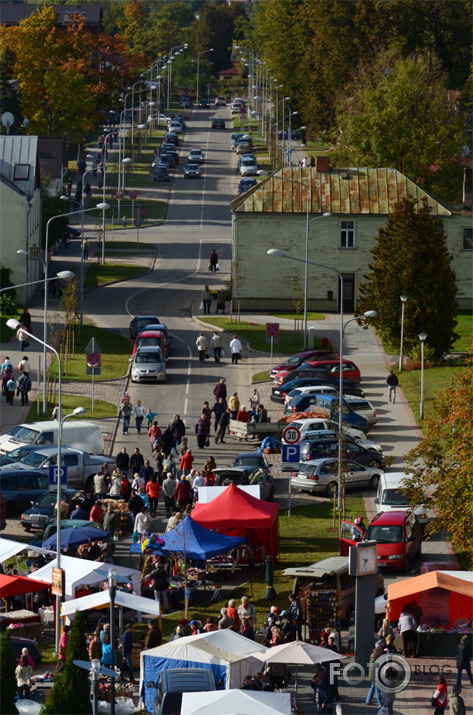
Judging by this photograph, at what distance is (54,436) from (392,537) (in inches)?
528

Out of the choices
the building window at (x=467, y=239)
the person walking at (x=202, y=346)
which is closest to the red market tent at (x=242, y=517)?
the person walking at (x=202, y=346)

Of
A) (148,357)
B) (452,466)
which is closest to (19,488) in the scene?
(452,466)

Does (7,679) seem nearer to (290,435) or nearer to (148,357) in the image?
(290,435)

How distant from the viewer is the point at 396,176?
7169 centimetres

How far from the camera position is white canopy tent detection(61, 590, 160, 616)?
2889cm

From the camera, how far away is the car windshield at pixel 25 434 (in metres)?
43.5

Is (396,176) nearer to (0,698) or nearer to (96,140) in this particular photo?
(0,698)

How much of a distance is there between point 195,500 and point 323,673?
1390 centimetres

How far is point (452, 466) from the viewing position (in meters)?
34.5

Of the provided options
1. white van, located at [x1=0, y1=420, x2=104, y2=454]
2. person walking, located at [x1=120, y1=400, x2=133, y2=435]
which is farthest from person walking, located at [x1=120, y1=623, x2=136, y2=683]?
person walking, located at [x1=120, y1=400, x2=133, y2=435]

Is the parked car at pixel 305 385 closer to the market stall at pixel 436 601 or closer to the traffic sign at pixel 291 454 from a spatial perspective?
the traffic sign at pixel 291 454

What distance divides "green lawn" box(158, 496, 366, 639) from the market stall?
341cm

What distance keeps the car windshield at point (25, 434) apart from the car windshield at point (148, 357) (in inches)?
467

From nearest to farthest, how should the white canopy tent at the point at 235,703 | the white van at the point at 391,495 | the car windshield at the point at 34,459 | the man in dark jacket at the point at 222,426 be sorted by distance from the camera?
the white canopy tent at the point at 235,703
the white van at the point at 391,495
the car windshield at the point at 34,459
the man in dark jacket at the point at 222,426
